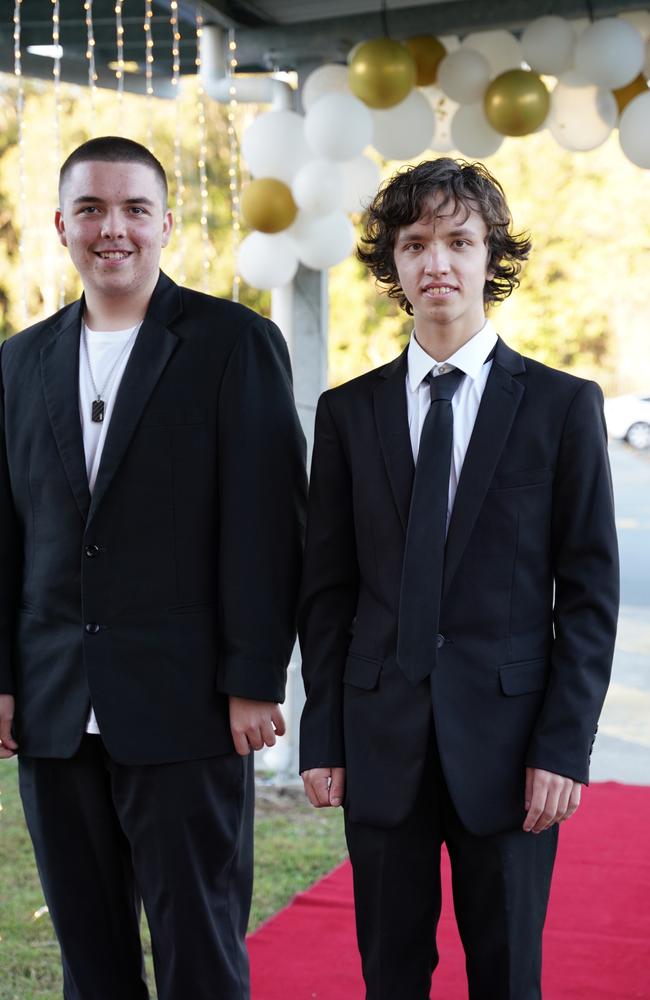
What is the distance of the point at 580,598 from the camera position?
167 centimetres

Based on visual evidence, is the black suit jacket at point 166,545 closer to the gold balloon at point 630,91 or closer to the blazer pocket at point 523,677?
the blazer pocket at point 523,677

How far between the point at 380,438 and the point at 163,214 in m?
0.52

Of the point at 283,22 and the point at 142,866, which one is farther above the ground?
the point at 283,22

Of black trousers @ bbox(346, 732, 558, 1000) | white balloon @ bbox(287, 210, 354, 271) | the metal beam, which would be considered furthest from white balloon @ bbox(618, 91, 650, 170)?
black trousers @ bbox(346, 732, 558, 1000)

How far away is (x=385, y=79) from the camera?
11.7 feet

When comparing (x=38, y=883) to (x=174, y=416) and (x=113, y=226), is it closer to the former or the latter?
(x=174, y=416)

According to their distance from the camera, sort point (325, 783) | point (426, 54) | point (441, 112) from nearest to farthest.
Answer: point (325, 783)
point (426, 54)
point (441, 112)

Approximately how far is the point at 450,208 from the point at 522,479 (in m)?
0.40

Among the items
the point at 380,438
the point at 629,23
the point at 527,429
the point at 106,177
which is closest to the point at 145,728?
the point at 380,438

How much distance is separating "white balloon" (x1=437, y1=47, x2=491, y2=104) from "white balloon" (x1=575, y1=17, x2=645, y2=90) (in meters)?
0.29

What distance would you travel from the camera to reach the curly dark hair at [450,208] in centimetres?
174

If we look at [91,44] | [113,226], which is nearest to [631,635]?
[91,44]

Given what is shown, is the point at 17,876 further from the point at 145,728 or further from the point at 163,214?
the point at 163,214

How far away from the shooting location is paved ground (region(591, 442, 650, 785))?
5051 millimetres
